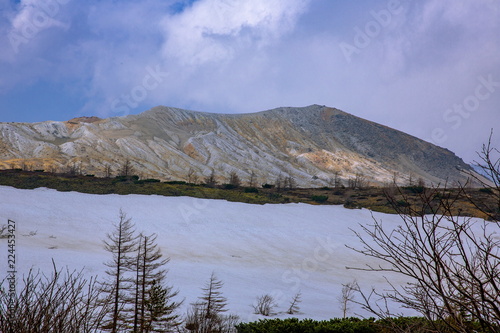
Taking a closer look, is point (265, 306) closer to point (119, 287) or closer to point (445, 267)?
point (119, 287)

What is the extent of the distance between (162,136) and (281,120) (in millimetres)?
62666

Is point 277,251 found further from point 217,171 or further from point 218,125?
point 218,125

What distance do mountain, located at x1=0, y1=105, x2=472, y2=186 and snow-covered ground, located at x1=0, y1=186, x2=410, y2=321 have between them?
36.6 meters

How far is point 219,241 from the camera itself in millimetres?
28094

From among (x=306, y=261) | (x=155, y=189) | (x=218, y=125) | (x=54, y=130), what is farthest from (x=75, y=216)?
(x=218, y=125)

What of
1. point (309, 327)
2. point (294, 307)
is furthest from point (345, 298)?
point (309, 327)

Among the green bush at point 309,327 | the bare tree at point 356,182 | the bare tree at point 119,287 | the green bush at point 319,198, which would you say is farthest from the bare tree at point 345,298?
the bare tree at point 356,182

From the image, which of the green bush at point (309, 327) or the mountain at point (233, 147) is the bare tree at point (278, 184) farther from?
the green bush at point (309, 327)

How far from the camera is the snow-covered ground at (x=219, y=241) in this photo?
19125mm

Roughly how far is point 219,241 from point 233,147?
9087cm

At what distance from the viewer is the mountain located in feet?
291

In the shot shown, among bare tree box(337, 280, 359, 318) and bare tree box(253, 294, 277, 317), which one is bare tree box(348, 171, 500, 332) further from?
bare tree box(253, 294, 277, 317)

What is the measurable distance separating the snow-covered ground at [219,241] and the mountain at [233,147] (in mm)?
36635

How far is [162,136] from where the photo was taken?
117938 mm
